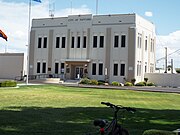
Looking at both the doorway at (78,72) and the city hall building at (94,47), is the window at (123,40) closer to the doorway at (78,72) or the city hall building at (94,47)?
the city hall building at (94,47)

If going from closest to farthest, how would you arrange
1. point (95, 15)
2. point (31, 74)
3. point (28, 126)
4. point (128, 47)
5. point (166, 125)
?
point (28, 126), point (166, 125), point (128, 47), point (95, 15), point (31, 74)

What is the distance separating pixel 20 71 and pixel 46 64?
5.16 metres

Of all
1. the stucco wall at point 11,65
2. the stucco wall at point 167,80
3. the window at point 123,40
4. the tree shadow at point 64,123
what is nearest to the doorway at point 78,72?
the window at point 123,40

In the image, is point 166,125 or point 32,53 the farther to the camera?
point 32,53

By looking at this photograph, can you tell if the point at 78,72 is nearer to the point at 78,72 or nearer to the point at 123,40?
the point at 78,72

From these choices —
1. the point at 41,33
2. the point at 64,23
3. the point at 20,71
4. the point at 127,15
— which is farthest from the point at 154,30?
the point at 20,71

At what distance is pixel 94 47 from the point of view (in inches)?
2135

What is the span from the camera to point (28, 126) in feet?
35.5

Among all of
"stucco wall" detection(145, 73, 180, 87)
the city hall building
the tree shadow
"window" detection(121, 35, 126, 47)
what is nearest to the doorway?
the city hall building

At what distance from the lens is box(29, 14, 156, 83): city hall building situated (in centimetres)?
5178

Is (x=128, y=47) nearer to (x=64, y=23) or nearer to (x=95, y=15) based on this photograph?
(x=95, y=15)

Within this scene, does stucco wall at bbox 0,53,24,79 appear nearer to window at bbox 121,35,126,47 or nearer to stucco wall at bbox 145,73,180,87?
window at bbox 121,35,126,47

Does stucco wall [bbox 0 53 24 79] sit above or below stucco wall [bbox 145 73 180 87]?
above

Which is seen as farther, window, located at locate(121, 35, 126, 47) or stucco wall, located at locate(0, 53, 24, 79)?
stucco wall, located at locate(0, 53, 24, 79)
